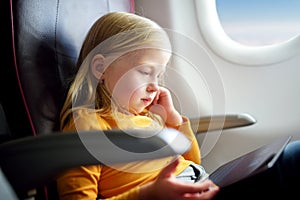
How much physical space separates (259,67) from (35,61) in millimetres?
839

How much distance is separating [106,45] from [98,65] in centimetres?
5

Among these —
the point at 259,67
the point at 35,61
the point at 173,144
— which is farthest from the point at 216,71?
the point at 173,144

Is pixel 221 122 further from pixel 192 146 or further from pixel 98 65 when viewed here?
pixel 98 65

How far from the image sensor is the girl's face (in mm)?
920

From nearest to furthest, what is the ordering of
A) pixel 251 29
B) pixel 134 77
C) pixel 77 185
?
pixel 77 185 → pixel 134 77 → pixel 251 29

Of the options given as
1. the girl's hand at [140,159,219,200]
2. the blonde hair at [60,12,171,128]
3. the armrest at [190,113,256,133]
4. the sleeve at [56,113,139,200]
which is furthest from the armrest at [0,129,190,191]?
the armrest at [190,113,256,133]

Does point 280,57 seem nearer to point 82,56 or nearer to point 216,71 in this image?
point 216,71

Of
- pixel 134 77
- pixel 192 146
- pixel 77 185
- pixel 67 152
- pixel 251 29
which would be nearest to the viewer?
pixel 67 152

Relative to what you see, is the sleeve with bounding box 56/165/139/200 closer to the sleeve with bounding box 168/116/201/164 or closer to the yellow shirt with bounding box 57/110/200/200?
the yellow shirt with bounding box 57/110/200/200

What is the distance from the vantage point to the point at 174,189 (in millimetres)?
624

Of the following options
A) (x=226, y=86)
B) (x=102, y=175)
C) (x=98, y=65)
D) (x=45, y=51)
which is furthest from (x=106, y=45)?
(x=226, y=86)

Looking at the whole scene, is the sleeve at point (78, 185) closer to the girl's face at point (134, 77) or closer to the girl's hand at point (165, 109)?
the girl's face at point (134, 77)

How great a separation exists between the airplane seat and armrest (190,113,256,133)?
359 millimetres

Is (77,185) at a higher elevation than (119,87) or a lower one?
lower
